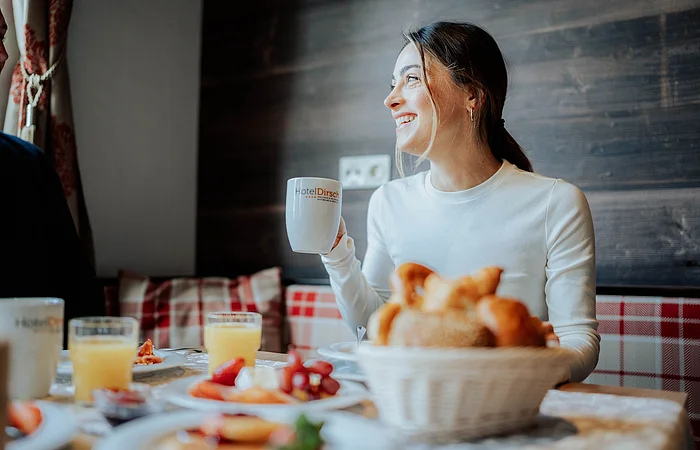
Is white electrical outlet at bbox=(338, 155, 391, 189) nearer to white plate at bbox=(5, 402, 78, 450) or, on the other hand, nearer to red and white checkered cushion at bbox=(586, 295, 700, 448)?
red and white checkered cushion at bbox=(586, 295, 700, 448)

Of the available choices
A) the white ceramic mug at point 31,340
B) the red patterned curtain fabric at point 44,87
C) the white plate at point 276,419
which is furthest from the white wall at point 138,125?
the white plate at point 276,419

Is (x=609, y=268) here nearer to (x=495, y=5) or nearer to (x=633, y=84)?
(x=633, y=84)

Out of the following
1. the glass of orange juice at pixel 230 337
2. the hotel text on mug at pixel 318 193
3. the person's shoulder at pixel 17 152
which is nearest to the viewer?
the glass of orange juice at pixel 230 337

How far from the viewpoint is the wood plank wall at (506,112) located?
197cm

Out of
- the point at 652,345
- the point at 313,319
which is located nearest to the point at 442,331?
the point at 652,345

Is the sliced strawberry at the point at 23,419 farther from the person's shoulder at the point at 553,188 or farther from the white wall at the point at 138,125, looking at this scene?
the white wall at the point at 138,125

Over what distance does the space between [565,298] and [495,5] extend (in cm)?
131

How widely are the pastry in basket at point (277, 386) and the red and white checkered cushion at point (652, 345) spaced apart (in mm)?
1261

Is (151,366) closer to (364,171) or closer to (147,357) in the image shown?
(147,357)

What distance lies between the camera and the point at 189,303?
2273 mm

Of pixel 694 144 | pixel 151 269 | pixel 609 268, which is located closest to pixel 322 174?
pixel 151 269

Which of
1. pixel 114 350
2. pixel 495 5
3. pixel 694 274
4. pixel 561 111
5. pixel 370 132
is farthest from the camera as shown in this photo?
pixel 370 132

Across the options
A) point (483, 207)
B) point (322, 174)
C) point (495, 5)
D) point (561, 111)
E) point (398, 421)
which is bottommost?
point (398, 421)

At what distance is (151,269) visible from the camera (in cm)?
263
